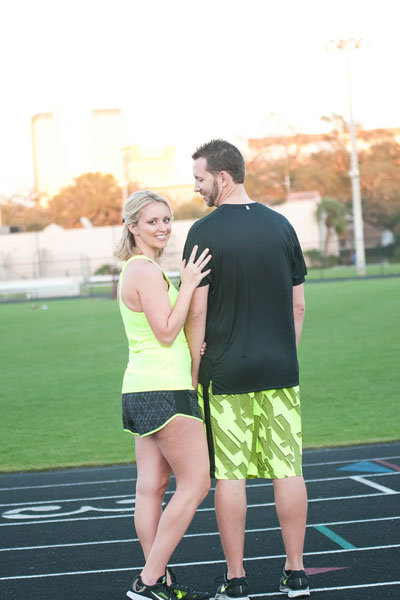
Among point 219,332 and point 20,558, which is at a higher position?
point 219,332

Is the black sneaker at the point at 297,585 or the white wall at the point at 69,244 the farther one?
the white wall at the point at 69,244

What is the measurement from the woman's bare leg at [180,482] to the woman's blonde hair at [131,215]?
799 millimetres

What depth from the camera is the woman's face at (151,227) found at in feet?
12.9

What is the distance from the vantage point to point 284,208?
205 ft

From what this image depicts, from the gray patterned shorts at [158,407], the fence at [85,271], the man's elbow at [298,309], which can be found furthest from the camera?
the fence at [85,271]

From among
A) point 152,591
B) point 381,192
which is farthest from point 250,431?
point 381,192

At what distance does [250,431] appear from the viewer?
156 inches

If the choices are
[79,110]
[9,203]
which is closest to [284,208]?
[9,203]

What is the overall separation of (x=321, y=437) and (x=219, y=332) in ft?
16.5

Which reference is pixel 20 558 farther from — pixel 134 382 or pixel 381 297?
pixel 381 297

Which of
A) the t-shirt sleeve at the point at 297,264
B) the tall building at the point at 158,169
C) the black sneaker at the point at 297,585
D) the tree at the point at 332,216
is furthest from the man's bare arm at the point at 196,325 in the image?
the tall building at the point at 158,169

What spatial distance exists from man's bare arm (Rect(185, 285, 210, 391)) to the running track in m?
1.13

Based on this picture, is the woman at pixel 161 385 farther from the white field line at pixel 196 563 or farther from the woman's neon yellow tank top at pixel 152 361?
the white field line at pixel 196 563

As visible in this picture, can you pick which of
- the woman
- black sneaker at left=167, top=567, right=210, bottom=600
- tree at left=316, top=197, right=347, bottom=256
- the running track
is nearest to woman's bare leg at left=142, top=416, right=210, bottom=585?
the woman
